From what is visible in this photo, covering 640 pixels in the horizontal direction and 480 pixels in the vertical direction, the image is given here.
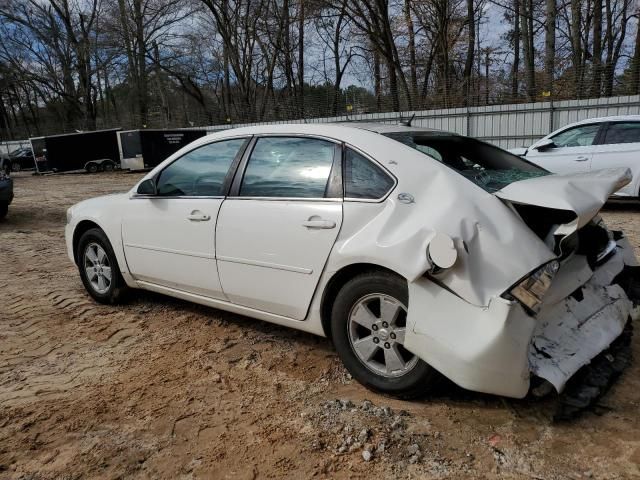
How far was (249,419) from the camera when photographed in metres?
2.74

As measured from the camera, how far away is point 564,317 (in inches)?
107

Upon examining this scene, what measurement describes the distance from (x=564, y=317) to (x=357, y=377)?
3.82ft

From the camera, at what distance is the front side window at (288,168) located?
3160 millimetres

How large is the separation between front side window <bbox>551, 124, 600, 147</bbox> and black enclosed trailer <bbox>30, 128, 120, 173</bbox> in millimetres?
24750

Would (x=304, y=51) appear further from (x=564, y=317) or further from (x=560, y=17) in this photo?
(x=564, y=317)

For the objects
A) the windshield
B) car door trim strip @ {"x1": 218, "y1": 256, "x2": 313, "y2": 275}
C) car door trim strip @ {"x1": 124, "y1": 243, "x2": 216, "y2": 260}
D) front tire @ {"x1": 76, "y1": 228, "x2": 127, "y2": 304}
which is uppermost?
the windshield

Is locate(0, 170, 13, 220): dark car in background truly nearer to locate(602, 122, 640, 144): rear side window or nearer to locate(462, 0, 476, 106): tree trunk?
locate(602, 122, 640, 144): rear side window

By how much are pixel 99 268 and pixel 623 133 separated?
26.8ft

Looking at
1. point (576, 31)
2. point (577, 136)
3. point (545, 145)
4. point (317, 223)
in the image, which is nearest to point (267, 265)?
point (317, 223)

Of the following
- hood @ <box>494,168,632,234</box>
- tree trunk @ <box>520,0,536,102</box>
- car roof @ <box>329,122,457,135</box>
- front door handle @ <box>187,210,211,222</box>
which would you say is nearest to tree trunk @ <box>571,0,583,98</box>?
tree trunk @ <box>520,0,536,102</box>

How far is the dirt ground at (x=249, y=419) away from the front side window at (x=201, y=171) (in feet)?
3.56

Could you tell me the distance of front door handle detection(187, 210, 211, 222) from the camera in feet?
11.8

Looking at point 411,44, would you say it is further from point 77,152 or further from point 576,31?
point 77,152

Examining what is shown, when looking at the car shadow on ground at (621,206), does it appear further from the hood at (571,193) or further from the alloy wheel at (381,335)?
the alloy wheel at (381,335)
